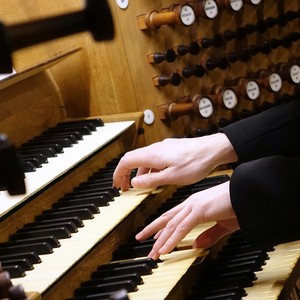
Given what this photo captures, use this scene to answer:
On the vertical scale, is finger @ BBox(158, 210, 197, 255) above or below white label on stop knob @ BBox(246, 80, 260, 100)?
below

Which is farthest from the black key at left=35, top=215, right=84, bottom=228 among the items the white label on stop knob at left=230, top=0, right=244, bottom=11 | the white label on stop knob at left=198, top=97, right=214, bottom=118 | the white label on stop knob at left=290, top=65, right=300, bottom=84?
the white label on stop knob at left=290, top=65, right=300, bottom=84

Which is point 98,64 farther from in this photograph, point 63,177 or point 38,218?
point 38,218

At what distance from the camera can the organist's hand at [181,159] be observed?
5.32ft

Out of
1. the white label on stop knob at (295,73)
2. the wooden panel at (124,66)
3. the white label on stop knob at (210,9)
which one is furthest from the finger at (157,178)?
the white label on stop knob at (295,73)

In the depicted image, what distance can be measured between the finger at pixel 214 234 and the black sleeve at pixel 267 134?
0.61 ft

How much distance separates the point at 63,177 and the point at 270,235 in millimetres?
737

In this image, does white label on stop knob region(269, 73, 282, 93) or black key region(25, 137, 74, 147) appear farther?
white label on stop knob region(269, 73, 282, 93)

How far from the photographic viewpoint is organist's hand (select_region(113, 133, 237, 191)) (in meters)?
1.62

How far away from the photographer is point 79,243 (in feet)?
5.06

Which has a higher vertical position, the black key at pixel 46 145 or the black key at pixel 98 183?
the black key at pixel 46 145

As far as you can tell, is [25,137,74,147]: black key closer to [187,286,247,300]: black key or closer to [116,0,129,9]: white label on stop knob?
[116,0,129,9]: white label on stop knob

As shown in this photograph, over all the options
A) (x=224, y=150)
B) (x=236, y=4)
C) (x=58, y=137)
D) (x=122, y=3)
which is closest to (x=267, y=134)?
(x=224, y=150)

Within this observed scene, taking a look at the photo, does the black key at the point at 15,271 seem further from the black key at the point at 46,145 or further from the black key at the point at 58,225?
the black key at the point at 46,145

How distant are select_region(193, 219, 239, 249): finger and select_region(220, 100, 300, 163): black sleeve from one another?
19 cm
